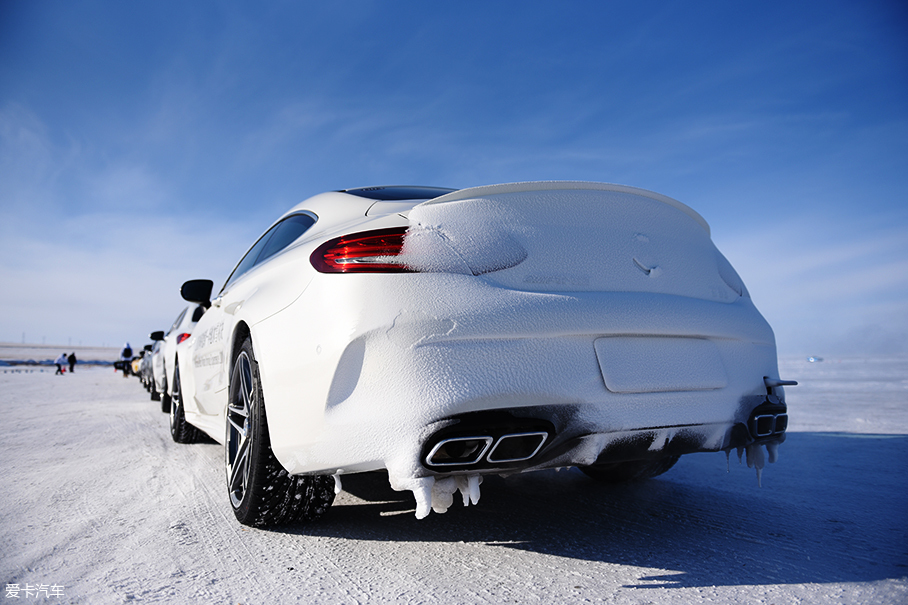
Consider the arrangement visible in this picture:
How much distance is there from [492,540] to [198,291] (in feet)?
9.05

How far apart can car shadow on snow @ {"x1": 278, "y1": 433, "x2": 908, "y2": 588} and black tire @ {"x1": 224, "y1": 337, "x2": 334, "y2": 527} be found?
108mm

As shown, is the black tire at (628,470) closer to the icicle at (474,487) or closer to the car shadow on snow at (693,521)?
the car shadow on snow at (693,521)

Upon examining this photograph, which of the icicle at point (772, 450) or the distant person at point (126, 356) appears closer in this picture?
the icicle at point (772, 450)

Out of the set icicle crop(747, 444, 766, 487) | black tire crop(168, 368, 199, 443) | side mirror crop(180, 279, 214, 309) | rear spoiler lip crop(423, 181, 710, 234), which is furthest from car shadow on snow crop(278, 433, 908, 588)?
black tire crop(168, 368, 199, 443)

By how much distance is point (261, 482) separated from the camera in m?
2.21

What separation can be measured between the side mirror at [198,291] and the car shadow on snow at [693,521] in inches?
64.3

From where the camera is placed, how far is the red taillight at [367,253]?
1783 mm

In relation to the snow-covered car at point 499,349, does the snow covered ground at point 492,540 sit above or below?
below

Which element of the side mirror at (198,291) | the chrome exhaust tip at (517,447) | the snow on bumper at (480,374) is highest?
the side mirror at (198,291)

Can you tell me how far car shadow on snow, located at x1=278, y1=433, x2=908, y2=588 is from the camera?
194 centimetres

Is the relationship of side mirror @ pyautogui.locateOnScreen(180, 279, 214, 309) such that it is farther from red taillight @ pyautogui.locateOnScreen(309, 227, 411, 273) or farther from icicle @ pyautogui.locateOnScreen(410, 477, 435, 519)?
icicle @ pyautogui.locateOnScreen(410, 477, 435, 519)

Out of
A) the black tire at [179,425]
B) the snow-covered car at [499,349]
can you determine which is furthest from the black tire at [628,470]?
the black tire at [179,425]

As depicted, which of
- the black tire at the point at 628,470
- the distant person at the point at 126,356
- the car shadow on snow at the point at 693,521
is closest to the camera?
the car shadow on snow at the point at 693,521

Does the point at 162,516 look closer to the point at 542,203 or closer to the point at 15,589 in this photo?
the point at 15,589
